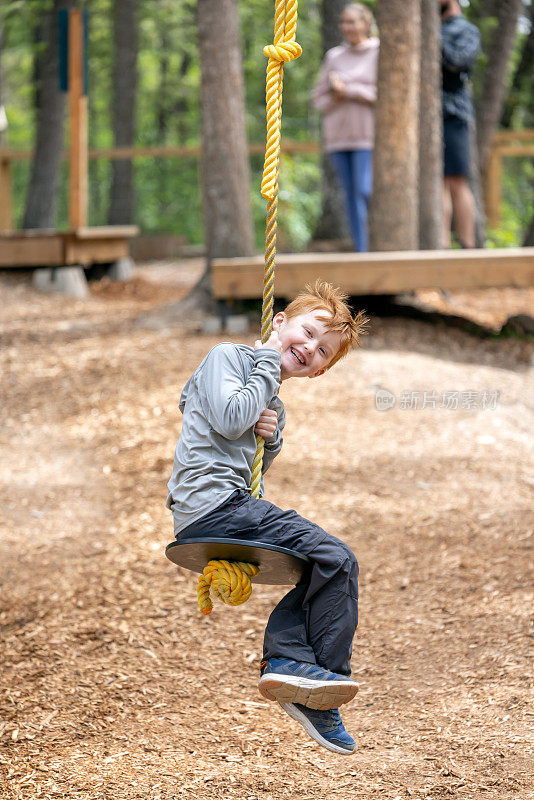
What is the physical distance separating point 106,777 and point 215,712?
549mm

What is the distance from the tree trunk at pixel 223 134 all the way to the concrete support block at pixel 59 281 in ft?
7.79

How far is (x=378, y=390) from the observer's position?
6398mm

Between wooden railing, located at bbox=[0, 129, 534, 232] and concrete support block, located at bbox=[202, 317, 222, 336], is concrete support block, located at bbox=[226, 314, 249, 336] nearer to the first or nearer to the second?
concrete support block, located at bbox=[202, 317, 222, 336]

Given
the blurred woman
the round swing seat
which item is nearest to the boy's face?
the round swing seat

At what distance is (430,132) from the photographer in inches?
332

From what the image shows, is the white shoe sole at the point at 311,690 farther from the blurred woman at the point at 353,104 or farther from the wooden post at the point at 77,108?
the wooden post at the point at 77,108

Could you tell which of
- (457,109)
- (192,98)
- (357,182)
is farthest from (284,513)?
(192,98)

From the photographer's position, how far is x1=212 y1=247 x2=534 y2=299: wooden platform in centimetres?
682

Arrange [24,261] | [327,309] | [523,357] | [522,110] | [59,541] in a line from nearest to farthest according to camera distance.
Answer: [327,309] → [59,541] → [523,357] → [24,261] → [522,110]

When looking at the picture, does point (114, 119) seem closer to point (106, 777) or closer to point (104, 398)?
point (104, 398)

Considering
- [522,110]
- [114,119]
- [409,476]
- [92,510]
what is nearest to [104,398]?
[92,510]
